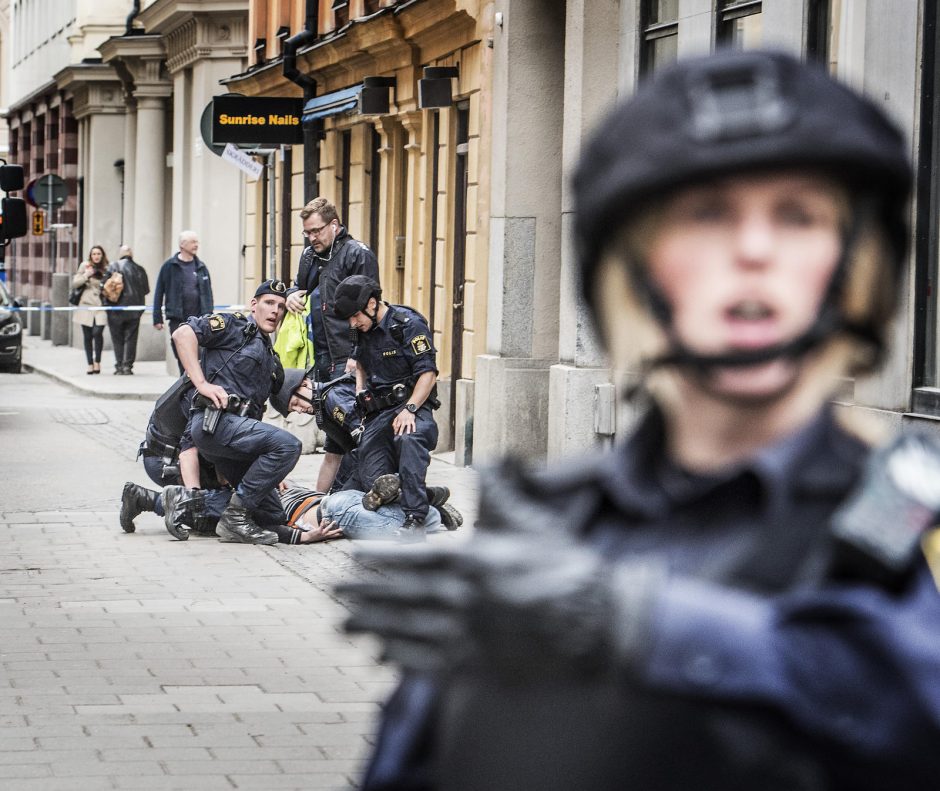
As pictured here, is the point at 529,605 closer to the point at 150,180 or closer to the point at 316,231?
the point at 316,231

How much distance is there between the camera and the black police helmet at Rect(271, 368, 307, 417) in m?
12.9

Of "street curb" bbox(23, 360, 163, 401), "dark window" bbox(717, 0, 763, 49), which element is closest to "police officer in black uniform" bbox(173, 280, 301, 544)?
"dark window" bbox(717, 0, 763, 49)

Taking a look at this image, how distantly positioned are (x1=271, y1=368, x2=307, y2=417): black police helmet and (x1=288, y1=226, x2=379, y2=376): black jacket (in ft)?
4.81

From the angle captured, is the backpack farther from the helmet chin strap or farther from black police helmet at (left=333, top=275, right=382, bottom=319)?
the helmet chin strap

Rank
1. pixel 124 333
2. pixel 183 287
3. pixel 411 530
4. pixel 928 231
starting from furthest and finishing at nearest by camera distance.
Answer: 1. pixel 124 333
2. pixel 183 287
3. pixel 411 530
4. pixel 928 231

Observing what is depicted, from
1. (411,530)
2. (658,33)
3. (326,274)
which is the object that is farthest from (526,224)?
(411,530)

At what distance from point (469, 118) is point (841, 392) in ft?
54.0

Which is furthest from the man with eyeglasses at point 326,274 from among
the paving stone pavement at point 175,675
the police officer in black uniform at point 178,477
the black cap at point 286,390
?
the paving stone pavement at point 175,675

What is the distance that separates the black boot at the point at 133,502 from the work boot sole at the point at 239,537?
508 mm

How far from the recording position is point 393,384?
40.2 ft

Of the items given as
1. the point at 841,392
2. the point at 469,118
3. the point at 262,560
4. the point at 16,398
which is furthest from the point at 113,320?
the point at 841,392

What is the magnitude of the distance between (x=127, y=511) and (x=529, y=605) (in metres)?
10.9

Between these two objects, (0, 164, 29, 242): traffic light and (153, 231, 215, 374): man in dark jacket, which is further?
(153, 231, 215, 374): man in dark jacket

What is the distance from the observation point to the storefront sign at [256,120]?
19344mm
